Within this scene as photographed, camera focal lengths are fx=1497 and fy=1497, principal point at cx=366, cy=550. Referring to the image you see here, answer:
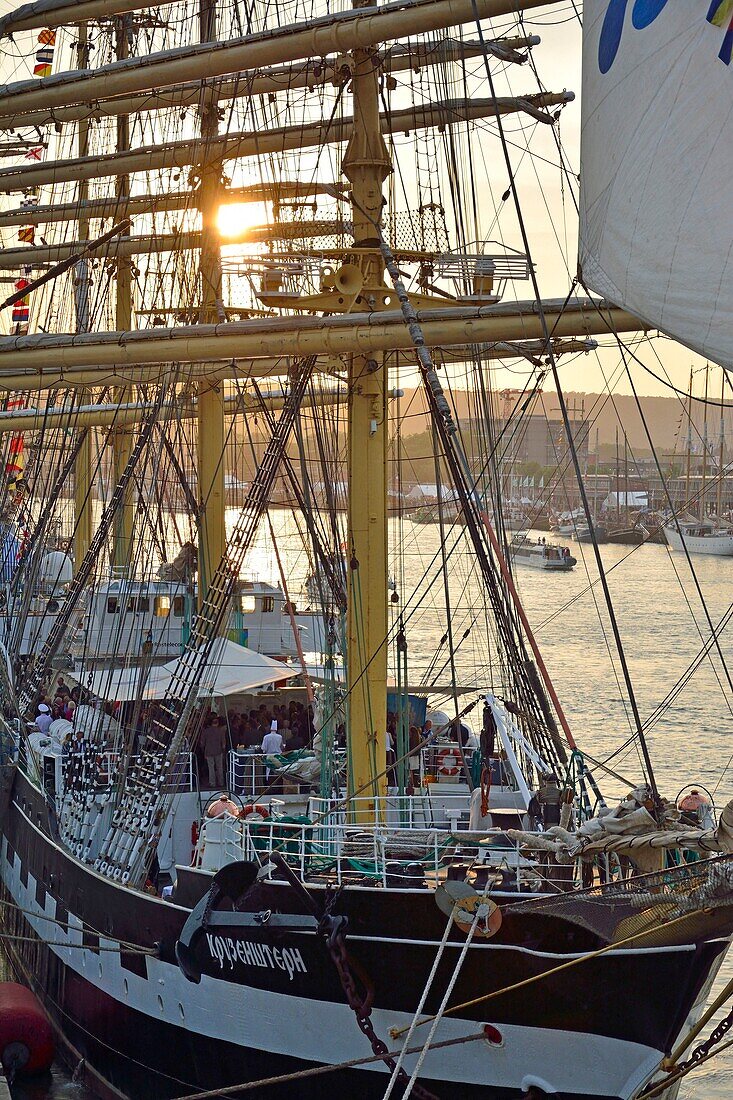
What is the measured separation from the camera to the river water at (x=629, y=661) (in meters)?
28.4

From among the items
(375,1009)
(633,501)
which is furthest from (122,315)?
(633,501)

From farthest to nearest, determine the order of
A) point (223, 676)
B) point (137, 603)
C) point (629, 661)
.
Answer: point (629, 661) → point (137, 603) → point (223, 676)

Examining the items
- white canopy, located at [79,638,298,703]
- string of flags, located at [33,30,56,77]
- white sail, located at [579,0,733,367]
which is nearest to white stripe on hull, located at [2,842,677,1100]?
white canopy, located at [79,638,298,703]

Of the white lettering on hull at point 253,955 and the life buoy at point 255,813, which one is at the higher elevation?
the life buoy at point 255,813

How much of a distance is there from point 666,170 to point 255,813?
26.3 feet

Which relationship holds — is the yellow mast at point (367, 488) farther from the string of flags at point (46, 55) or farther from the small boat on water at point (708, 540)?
the small boat on water at point (708, 540)


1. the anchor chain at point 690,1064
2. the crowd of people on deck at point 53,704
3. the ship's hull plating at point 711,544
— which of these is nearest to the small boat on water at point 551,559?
the ship's hull plating at point 711,544

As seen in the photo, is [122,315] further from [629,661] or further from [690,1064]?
[690,1064]

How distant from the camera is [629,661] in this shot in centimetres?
4841

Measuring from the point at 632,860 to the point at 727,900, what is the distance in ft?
4.73

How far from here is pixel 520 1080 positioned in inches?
485

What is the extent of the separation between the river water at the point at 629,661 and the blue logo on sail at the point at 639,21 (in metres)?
6.18

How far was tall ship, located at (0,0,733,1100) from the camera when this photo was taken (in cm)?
1063

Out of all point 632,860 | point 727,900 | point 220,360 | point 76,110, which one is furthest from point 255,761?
point 76,110
